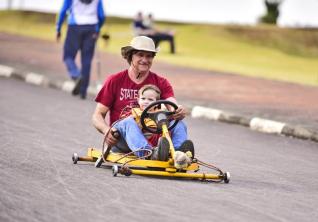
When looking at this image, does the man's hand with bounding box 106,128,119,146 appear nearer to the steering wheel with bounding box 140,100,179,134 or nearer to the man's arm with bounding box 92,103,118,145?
the man's arm with bounding box 92,103,118,145

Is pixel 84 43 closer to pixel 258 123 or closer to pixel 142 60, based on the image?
pixel 258 123

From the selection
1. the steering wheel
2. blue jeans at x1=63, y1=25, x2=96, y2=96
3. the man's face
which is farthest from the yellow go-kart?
blue jeans at x1=63, y1=25, x2=96, y2=96

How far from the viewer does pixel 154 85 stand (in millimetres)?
9500

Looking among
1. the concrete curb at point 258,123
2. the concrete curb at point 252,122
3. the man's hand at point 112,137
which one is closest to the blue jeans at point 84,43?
the concrete curb at point 252,122

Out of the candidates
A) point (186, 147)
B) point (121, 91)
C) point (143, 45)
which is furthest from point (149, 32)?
point (186, 147)

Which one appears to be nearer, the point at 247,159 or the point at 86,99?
the point at 247,159

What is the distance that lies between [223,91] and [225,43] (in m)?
22.1

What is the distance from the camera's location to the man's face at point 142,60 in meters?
9.51

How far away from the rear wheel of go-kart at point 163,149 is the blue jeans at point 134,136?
0.22 metres

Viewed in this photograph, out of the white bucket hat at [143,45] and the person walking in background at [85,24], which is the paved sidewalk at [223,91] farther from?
the white bucket hat at [143,45]

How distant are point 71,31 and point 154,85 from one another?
27.4ft

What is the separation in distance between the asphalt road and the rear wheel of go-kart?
202 millimetres

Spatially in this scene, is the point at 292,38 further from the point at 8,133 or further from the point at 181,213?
the point at 181,213

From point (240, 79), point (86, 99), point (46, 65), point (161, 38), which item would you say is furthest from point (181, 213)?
point (161, 38)
